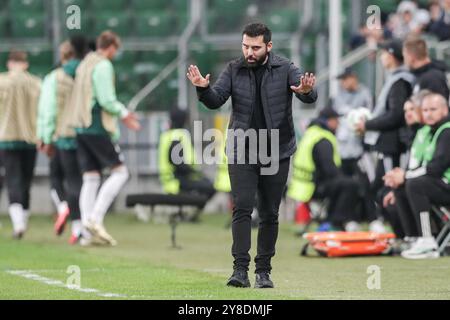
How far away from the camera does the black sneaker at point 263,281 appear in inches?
455

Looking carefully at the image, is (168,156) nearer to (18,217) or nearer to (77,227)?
(18,217)

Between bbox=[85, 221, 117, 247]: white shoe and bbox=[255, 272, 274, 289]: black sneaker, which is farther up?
bbox=[255, 272, 274, 289]: black sneaker

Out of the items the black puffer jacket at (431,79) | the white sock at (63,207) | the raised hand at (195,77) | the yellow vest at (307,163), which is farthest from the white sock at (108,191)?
the raised hand at (195,77)

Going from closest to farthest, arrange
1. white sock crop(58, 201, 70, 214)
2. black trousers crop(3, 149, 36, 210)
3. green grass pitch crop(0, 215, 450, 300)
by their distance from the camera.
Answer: green grass pitch crop(0, 215, 450, 300)
white sock crop(58, 201, 70, 214)
black trousers crop(3, 149, 36, 210)

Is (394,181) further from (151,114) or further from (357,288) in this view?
(151,114)

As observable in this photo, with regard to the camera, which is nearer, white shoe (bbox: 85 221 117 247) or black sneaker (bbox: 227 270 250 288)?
black sneaker (bbox: 227 270 250 288)

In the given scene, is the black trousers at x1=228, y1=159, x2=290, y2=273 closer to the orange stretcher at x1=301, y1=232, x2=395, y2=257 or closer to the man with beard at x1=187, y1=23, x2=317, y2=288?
the man with beard at x1=187, y1=23, x2=317, y2=288

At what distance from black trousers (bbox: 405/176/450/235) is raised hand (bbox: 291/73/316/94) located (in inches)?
163

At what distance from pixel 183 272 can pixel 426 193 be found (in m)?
3.24

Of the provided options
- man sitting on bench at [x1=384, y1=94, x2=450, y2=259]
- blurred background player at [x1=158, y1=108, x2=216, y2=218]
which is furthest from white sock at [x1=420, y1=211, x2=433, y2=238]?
blurred background player at [x1=158, y1=108, x2=216, y2=218]

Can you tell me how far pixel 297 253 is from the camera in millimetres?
16062

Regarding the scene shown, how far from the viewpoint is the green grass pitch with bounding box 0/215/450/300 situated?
11.1 metres
